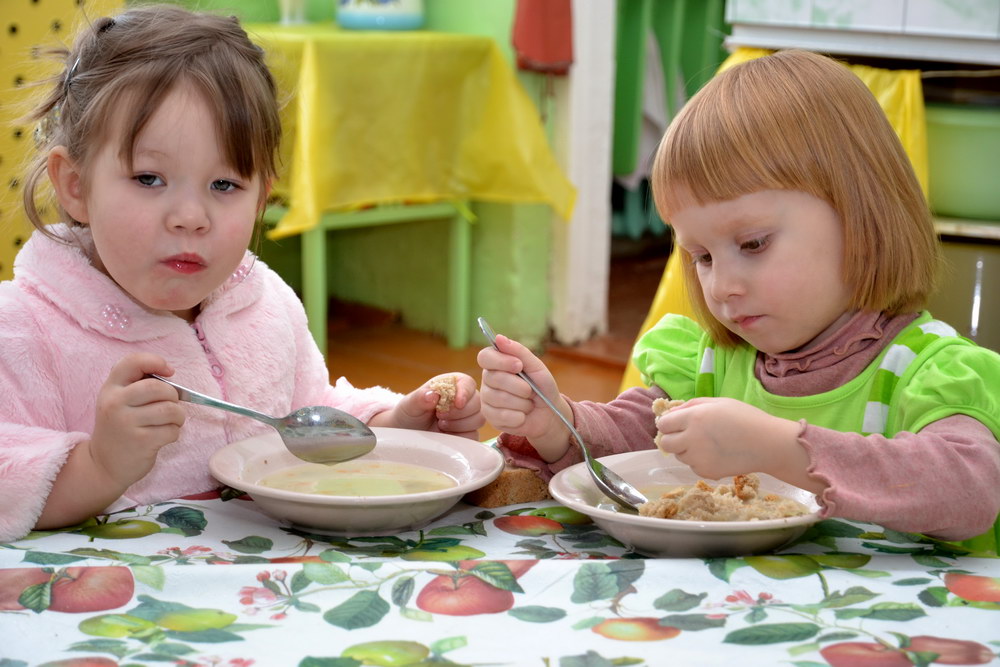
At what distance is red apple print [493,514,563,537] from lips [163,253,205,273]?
36cm

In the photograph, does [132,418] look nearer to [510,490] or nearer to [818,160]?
[510,490]

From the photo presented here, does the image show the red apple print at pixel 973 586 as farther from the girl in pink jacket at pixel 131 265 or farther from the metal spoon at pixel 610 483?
the girl in pink jacket at pixel 131 265

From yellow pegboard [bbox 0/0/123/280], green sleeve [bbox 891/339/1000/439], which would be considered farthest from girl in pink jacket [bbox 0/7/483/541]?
yellow pegboard [bbox 0/0/123/280]

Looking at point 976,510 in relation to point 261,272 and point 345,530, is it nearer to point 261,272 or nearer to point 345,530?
point 345,530

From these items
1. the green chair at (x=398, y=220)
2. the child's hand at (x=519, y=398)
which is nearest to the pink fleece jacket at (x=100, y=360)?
the child's hand at (x=519, y=398)

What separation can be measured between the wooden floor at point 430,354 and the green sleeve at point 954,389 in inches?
62.9

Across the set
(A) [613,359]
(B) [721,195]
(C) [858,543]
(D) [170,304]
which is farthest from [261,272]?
(A) [613,359]

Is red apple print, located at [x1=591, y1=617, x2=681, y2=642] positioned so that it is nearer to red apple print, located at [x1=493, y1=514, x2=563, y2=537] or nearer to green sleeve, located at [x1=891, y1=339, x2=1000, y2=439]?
red apple print, located at [x1=493, y1=514, x2=563, y2=537]

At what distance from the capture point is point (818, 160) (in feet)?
3.28

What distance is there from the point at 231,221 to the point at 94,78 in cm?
18

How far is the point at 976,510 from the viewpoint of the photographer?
0.87 meters

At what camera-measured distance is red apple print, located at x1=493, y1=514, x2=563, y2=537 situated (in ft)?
3.06

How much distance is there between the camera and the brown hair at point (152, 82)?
1000mm

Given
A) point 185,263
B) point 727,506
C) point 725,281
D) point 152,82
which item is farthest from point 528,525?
point 152,82
